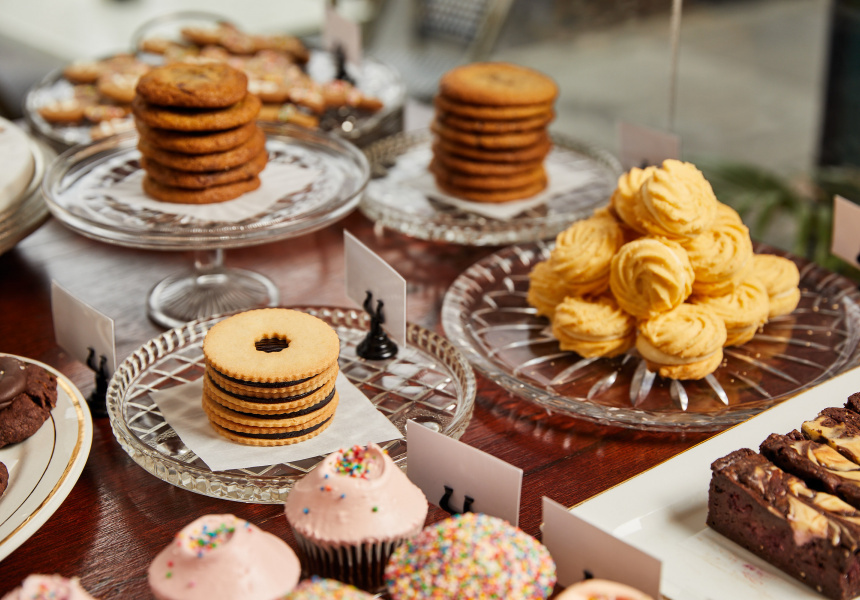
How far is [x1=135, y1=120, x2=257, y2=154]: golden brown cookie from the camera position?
148 cm

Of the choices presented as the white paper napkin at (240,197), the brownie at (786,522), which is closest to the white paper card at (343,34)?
the white paper napkin at (240,197)

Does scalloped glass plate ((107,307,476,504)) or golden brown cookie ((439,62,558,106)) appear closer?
scalloped glass plate ((107,307,476,504))

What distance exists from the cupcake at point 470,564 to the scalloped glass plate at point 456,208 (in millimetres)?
880

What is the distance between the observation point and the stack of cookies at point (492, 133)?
70.2 inches

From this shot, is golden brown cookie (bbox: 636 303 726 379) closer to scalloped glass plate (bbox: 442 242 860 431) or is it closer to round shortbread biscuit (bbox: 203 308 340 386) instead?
scalloped glass plate (bbox: 442 242 860 431)

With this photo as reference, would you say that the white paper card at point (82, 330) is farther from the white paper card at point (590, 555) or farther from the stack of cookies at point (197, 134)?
the white paper card at point (590, 555)

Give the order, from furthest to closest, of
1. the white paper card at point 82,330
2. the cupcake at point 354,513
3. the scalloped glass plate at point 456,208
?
the scalloped glass plate at point 456,208, the white paper card at point 82,330, the cupcake at point 354,513

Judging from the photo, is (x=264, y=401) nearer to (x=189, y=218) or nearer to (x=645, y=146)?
(x=189, y=218)

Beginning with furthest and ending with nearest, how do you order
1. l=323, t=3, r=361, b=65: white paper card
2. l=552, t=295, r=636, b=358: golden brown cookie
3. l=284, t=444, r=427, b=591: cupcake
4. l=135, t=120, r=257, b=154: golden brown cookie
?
1. l=323, t=3, r=361, b=65: white paper card
2. l=135, t=120, r=257, b=154: golden brown cookie
3. l=552, t=295, r=636, b=358: golden brown cookie
4. l=284, t=444, r=427, b=591: cupcake

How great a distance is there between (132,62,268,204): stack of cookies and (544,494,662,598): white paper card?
2.76 ft

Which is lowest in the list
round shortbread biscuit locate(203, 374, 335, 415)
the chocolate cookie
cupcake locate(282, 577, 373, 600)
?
cupcake locate(282, 577, 373, 600)

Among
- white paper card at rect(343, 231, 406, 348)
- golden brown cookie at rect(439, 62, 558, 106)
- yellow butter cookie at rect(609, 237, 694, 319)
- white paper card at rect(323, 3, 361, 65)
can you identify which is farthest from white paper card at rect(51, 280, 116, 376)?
white paper card at rect(323, 3, 361, 65)

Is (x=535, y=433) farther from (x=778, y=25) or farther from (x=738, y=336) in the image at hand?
(x=778, y=25)

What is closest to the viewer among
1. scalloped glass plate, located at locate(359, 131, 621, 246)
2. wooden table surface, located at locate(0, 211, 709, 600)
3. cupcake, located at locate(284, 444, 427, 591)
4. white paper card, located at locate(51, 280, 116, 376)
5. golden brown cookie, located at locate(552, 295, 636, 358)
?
cupcake, located at locate(284, 444, 427, 591)
